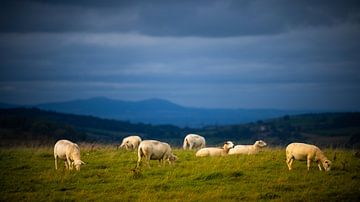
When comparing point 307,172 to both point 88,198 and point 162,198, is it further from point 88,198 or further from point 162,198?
point 88,198

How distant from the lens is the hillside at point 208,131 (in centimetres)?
10362

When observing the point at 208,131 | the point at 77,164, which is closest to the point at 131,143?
the point at 77,164

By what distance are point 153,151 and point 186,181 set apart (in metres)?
4.47

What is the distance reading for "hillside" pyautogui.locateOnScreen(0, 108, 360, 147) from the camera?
103625mm

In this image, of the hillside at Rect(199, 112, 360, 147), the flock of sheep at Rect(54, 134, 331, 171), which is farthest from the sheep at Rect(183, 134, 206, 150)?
the hillside at Rect(199, 112, 360, 147)

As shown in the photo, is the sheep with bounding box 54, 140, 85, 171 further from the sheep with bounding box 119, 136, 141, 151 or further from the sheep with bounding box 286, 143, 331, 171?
the sheep with bounding box 119, 136, 141, 151

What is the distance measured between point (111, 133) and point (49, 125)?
Result: 67242 millimetres

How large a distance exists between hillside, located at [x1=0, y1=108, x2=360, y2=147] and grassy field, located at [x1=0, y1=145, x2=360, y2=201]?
65.6 metres

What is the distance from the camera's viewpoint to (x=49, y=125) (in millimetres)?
109750

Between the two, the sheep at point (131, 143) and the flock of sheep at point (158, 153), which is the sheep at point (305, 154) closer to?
the flock of sheep at point (158, 153)

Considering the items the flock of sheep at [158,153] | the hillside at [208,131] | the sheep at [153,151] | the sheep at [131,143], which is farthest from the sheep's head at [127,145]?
the hillside at [208,131]

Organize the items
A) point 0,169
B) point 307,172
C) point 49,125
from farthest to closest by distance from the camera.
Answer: point 49,125 < point 0,169 < point 307,172

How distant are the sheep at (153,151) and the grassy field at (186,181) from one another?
590 mm

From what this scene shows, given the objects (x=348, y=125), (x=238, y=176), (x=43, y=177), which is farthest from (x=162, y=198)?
(x=348, y=125)
